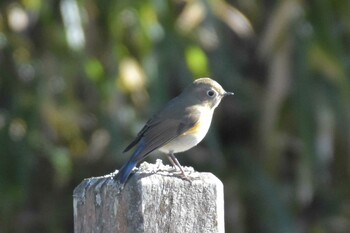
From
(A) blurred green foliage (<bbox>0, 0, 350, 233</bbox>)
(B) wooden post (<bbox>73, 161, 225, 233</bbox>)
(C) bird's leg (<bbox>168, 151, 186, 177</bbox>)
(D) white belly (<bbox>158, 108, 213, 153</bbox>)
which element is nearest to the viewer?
(B) wooden post (<bbox>73, 161, 225, 233</bbox>)

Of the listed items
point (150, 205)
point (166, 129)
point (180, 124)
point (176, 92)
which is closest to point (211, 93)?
point (180, 124)

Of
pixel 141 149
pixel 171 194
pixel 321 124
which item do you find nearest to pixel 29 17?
pixel 321 124

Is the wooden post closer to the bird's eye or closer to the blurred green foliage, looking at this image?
the bird's eye

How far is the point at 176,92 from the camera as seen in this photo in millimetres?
7875

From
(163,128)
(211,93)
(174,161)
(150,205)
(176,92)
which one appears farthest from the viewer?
(176,92)

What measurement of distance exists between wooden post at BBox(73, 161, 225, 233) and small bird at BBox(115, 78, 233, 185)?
2.82 feet

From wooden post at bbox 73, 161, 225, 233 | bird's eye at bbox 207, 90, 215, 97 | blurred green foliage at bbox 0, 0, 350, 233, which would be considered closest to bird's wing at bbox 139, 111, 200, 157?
bird's eye at bbox 207, 90, 215, 97

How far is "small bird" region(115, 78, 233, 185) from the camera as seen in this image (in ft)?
11.7

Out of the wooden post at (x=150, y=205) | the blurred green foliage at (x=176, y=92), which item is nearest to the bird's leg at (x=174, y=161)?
the wooden post at (x=150, y=205)

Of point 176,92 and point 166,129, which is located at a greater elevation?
point 176,92

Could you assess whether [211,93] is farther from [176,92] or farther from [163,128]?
[176,92]

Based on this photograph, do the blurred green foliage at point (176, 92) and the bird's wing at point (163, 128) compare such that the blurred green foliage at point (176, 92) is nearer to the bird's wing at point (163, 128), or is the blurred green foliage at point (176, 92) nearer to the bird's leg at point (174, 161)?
the bird's wing at point (163, 128)

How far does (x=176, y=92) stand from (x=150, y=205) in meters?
5.55

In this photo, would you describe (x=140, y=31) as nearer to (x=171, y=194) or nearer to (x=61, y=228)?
(x=61, y=228)
